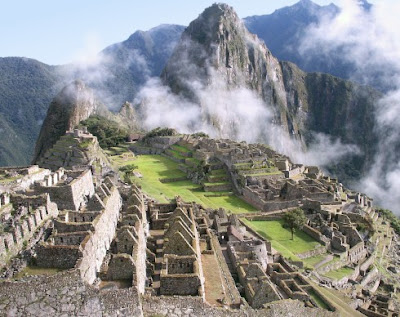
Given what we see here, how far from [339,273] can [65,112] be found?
2987 inches

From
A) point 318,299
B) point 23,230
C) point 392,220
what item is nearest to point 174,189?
point 318,299

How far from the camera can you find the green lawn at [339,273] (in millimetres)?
34109

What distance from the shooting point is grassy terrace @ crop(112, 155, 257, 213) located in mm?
45656

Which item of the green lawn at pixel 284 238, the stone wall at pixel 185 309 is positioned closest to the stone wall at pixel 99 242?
the stone wall at pixel 185 309

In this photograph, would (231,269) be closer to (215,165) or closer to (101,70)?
(215,165)

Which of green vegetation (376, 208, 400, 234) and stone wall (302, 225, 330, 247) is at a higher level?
stone wall (302, 225, 330, 247)

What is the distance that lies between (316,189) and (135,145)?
156ft

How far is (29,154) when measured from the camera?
252 ft

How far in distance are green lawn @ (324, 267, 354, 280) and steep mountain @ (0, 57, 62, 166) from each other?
52.8 meters

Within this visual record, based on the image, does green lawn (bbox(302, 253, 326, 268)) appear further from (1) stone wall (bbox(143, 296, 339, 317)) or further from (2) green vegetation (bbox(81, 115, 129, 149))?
(2) green vegetation (bbox(81, 115, 129, 149))

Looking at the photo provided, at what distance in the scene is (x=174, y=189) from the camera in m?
50.6

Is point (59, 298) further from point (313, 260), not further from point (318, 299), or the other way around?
point (313, 260)

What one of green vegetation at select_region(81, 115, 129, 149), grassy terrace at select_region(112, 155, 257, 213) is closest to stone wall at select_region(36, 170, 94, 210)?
grassy terrace at select_region(112, 155, 257, 213)

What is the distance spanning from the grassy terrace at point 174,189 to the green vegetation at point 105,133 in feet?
68.3
